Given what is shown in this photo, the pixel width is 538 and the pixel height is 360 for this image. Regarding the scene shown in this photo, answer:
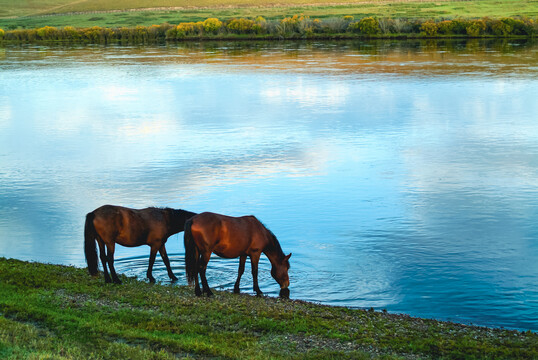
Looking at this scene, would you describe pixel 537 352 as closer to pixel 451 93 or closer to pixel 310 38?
pixel 451 93

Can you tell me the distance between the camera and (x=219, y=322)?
26.8ft

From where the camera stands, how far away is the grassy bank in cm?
705

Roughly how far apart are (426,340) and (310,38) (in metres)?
72.9

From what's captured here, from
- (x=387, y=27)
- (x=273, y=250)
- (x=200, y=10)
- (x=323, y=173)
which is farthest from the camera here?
(x=200, y=10)

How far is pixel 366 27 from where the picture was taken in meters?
77.6

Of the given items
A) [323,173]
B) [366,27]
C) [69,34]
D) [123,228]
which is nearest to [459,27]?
[366,27]

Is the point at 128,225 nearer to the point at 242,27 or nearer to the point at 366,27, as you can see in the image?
the point at 366,27

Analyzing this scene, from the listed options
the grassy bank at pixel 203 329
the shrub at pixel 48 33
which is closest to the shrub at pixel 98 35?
the shrub at pixel 48 33

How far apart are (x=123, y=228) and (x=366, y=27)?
2809 inches

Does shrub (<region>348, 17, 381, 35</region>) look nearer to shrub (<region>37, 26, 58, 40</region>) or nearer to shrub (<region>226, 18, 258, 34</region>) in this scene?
shrub (<region>226, 18, 258, 34</region>)

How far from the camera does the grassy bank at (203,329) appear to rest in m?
7.05

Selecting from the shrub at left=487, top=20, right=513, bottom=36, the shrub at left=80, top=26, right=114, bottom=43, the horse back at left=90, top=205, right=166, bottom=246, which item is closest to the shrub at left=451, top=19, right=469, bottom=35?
the shrub at left=487, top=20, right=513, bottom=36

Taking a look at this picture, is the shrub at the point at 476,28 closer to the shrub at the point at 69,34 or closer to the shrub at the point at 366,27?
the shrub at the point at 366,27

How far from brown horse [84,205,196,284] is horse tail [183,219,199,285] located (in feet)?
2.55
